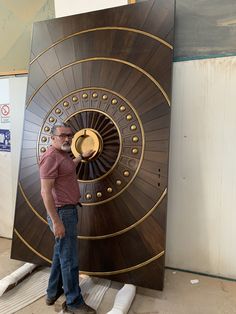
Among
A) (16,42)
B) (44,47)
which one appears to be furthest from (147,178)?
(16,42)

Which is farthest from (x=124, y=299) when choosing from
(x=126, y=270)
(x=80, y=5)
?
(x=80, y=5)

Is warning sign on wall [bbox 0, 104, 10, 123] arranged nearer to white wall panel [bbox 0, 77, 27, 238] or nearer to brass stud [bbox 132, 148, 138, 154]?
white wall panel [bbox 0, 77, 27, 238]

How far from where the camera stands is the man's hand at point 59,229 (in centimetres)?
165

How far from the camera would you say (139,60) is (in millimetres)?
1983

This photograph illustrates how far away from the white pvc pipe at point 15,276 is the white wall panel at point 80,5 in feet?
7.24

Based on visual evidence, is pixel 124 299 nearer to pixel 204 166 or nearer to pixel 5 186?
pixel 204 166

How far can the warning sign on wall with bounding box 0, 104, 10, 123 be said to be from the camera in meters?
2.79

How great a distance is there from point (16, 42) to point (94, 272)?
7.51 ft

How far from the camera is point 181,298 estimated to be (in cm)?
191

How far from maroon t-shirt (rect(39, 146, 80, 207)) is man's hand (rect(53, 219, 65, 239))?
124 mm

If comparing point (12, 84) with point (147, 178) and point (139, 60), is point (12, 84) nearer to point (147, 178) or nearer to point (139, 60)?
point (139, 60)

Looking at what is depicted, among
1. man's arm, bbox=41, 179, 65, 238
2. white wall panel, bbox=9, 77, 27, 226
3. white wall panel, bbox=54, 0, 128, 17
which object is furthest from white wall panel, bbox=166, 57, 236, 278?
white wall panel, bbox=9, 77, 27, 226

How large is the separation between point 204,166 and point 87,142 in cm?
93

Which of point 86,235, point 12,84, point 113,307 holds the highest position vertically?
point 12,84
